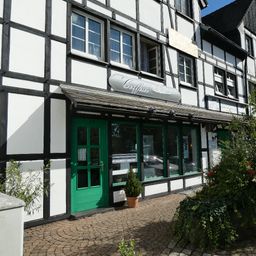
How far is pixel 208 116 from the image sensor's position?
9852mm

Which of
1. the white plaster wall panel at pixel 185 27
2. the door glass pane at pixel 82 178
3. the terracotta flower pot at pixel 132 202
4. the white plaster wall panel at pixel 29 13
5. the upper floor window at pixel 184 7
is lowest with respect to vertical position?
the terracotta flower pot at pixel 132 202

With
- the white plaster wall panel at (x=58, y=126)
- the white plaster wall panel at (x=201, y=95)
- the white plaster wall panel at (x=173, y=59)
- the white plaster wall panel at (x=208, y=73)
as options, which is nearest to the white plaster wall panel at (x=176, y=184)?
the white plaster wall panel at (x=201, y=95)

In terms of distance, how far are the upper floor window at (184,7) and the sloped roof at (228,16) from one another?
15.1 ft

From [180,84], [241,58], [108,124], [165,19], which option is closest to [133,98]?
[108,124]

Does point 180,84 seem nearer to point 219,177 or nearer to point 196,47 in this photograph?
point 196,47

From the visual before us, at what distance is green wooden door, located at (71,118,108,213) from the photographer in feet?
21.7

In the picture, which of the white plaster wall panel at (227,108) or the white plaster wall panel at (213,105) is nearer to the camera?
the white plaster wall panel at (213,105)

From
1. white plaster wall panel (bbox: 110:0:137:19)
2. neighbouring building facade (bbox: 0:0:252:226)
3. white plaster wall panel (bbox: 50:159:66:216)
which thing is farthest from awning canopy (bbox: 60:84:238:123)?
white plaster wall panel (bbox: 110:0:137:19)

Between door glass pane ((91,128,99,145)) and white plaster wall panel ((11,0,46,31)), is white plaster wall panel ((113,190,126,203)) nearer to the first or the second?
door glass pane ((91,128,99,145))

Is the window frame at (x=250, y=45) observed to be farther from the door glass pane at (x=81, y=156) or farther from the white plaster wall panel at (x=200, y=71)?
the door glass pane at (x=81, y=156)

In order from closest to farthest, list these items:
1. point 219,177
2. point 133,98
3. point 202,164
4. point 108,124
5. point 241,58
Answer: point 219,177 < point 108,124 < point 133,98 < point 202,164 < point 241,58

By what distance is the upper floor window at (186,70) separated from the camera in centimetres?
1059

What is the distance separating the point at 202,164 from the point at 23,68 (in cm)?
730

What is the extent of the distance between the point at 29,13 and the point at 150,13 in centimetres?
447
